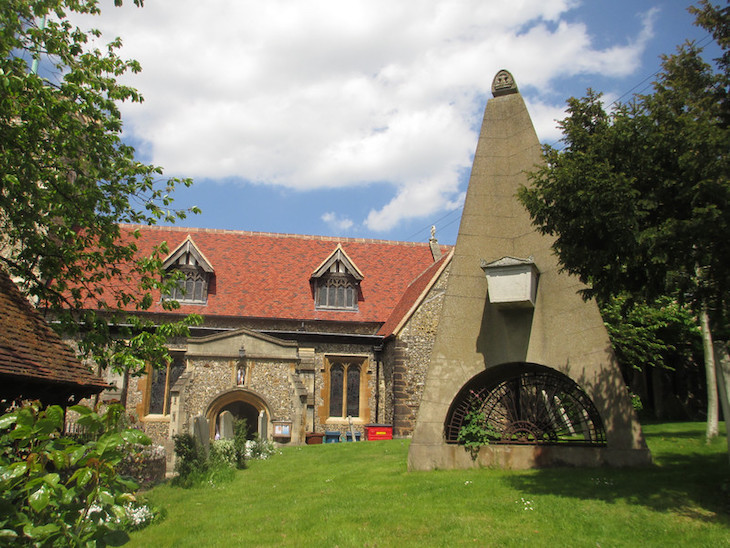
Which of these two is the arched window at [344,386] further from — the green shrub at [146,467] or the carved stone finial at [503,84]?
the carved stone finial at [503,84]

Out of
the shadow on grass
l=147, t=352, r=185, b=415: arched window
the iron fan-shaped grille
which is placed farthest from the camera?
l=147, t=352, r=185, b=415: arched window

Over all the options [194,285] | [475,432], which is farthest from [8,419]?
[194,285]

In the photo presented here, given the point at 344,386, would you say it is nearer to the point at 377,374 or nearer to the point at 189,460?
the point at 377,374

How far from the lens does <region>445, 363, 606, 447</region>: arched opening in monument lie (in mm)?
10398

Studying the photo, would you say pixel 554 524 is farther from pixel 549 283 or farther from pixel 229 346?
pixel 229 346

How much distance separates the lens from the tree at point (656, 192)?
6.86 m

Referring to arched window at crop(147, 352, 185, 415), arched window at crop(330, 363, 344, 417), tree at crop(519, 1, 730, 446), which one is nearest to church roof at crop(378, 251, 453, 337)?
arched window at crop(330, 363, 344, 417)

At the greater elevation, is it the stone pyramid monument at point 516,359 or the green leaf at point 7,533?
the stone pyramid monument at point 516,359

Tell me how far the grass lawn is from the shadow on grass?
0.05 ft

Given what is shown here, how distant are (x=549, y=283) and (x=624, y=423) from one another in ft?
9.40

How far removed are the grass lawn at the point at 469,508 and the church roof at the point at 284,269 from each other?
1283 cm

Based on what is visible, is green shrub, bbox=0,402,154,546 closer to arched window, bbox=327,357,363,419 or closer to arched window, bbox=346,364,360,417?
arched window, bbox=327,357,363,419

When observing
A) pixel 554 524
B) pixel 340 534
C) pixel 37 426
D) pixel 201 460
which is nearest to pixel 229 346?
pixel 201 460

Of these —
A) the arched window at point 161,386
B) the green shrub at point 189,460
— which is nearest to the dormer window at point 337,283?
the arched window at point 161,386
